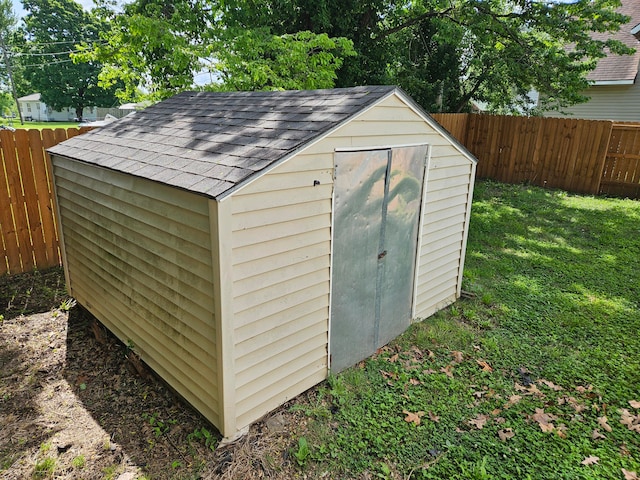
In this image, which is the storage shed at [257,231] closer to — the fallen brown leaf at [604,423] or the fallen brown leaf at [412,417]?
the fallen brown leaf at [412,417]

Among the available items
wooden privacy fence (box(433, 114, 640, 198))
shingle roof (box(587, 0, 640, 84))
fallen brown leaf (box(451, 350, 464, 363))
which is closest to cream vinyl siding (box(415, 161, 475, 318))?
fallen brown leaf (box(451, 350, 464, 363))

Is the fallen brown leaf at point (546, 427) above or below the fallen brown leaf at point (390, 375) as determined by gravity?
above

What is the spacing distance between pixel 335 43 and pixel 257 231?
7344 mm

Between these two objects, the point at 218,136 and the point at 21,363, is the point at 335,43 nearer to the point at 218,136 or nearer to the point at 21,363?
the point at 218,136

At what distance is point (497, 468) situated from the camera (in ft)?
9.89

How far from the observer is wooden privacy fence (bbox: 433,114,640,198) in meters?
10.9

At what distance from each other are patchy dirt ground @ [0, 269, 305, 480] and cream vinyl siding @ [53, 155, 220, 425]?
227mm

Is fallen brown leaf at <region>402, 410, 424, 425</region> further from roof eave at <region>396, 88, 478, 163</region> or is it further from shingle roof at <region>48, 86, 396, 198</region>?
roof eave at <region>396, 88, 478, 163</region>

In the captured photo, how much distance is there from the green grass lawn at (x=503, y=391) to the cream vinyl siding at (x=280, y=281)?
435 millimetres

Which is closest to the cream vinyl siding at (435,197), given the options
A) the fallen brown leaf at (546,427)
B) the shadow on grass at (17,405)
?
the fallen brown leaf at (546,427)

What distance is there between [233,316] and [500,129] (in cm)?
1208

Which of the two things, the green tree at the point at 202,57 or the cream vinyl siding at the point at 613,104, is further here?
the cream vinyl siding at the point at 613,104

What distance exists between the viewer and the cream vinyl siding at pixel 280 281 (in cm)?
293

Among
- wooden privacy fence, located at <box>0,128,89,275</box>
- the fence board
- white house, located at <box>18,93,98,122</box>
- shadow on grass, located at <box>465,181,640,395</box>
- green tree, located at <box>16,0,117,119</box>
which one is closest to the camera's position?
shadow on grass, located at <box>465,181,640,395</box>
